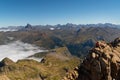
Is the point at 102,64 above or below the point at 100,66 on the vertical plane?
above

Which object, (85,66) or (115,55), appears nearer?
(115,55)

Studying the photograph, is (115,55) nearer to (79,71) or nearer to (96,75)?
(96,75)

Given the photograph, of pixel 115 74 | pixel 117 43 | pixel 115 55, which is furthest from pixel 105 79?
pixel 117 43

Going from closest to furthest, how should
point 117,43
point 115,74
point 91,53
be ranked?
point 115,74
point 91,53
point 117,43

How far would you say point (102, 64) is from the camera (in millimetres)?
80562

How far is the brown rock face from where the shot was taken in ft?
262

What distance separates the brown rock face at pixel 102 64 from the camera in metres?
79.9

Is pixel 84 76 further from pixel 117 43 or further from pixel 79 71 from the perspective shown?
pixel 117 43

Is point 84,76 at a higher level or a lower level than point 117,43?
lower

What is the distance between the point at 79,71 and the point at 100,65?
11876 mm

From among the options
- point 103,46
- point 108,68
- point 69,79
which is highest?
point 103,46

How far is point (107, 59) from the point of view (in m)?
80.6

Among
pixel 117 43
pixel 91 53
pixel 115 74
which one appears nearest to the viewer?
pixel 115 74

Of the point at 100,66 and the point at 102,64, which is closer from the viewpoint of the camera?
the point at 102,64
